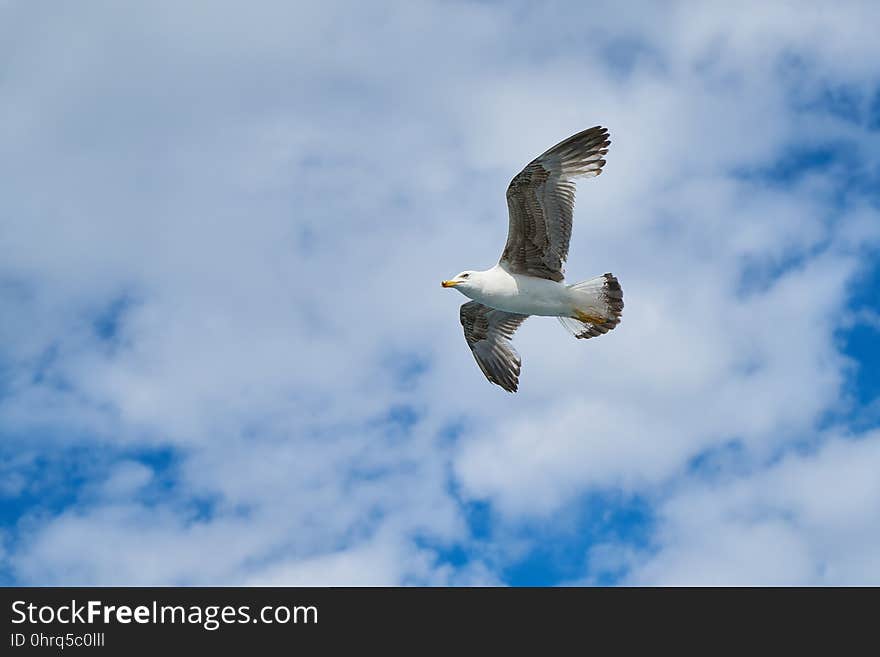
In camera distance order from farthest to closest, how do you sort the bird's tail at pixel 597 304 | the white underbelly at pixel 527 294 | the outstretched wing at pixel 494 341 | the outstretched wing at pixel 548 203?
the outstretched wing at pixel 494 341 < the bird's tail at pixel 597 304 < the white underbelly at pixel 527 294 < the outstretched wing at pixel 548 203

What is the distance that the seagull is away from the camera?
2202cm

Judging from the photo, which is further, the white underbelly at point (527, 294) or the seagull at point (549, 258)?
the white underbelly at point (527, 294)

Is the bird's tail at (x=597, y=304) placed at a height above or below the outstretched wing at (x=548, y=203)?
below

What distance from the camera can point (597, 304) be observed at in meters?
23.4

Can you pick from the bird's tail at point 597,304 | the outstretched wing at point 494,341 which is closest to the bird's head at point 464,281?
the bird's tail at point 597,304

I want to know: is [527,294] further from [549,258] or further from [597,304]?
[597,304]

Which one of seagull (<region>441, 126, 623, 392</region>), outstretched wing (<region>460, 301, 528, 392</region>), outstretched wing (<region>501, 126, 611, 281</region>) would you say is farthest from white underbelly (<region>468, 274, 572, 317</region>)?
outstretched wing (<region>460, 301, 528, 392</region>)

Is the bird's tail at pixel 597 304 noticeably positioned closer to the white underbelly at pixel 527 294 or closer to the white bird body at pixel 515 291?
the white bird body at pixel 515 291

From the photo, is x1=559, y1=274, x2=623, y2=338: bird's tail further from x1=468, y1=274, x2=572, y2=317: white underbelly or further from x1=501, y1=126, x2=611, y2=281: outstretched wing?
x1=501, y1=126, x2=611, y2=281: outstretched wing

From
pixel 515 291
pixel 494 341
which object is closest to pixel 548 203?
pixel 515 291

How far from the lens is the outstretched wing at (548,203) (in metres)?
22.0
